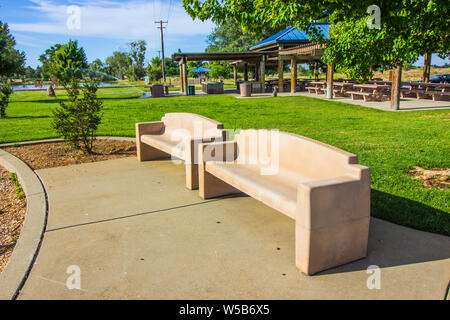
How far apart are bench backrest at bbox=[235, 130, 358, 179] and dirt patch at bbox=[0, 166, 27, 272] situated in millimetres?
2732

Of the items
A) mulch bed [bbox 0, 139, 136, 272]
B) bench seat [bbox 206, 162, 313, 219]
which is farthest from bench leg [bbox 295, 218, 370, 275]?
mulch bed [bbox 0, 139, 136, 272]

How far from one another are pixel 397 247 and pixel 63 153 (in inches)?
266

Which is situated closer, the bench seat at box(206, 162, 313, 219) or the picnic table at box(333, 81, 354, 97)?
the bench seat at box(206, 162, 313, 219)

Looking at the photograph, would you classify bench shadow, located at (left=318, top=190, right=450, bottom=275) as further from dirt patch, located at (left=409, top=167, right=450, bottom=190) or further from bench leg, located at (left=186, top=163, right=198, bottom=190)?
bench leg, located at (left=186, top=163, right=198, bottom=190)

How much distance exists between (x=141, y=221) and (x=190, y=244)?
0.87m

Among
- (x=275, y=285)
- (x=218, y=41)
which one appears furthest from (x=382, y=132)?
(x=218, y=41)

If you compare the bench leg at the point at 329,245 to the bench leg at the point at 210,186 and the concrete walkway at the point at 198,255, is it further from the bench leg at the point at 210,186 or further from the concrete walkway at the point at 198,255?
the bench leg at the point at 210,186

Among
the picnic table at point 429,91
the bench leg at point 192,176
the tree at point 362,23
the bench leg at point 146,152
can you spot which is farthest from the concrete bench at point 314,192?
the picnic table at point 429,91

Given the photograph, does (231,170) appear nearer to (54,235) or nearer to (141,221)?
(141,221)

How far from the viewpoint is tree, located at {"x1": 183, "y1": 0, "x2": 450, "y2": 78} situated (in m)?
4.46

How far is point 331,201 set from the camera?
9.89ft

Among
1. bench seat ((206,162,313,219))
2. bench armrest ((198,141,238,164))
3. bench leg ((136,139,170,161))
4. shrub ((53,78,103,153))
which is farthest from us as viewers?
shrub ((53,78,103,153))

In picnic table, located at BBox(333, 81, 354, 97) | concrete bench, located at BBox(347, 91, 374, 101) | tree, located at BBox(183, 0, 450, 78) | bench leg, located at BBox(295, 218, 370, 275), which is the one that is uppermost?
tree, located at BBox(183, 0, 450, 78)

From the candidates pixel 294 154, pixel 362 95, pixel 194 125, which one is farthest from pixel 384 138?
pixel 362 95
